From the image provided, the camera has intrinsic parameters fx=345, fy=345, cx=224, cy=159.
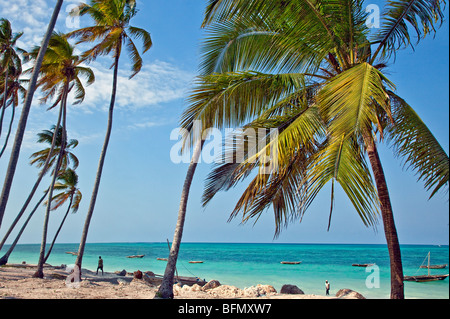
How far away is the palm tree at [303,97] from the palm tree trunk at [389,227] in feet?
0.04

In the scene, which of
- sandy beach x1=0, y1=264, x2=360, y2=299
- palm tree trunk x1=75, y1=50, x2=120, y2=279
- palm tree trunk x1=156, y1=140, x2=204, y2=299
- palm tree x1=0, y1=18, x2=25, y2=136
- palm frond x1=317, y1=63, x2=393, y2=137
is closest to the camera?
palm frond x1=317, y1=63, x2=393, y2=137

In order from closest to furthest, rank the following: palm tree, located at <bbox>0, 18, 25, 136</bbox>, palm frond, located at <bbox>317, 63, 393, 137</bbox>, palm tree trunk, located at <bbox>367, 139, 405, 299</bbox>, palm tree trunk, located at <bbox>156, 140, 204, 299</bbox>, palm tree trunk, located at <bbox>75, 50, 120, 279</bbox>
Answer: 1. palm frond, located at <bbox>317, 63, 393, 137</bbox>
2. palm tree trunk, located at <bbox>367, 139, 405, 299</bbox>
3. palm tree trunk, located at <bbox>156, 140, 204, 299</bbox>
4. palm tree trunk, located at <bbox>75, 50, 120, 279</bbox>
5. palm tree, located at <bbox>0, 18, 25, 136</bbox>

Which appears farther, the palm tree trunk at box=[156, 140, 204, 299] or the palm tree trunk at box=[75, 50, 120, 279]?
the palm tree trunk at box=[75, 50, 120, 279]

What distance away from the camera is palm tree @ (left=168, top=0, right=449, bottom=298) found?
4383 mm

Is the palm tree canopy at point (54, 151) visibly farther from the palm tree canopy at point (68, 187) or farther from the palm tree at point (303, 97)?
the palm tree at point (303, 97)

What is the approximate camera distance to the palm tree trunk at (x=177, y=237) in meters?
7.88

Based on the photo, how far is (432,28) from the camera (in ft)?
16.9

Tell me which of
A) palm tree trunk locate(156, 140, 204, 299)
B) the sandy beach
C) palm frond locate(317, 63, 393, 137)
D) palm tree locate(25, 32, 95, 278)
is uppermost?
palm tree locate(25, 32, 95, 278)

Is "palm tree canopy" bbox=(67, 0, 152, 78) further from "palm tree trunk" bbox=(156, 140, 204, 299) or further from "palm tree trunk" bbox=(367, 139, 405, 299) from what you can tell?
"palm tree trunk" bbox=(367, 139, 405, 299)

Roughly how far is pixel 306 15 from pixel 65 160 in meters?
17.9

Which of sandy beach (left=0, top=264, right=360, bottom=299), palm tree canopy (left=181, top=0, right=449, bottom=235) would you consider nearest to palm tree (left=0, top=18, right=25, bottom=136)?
sandy beach (left=0, top=264, right=360, bottom=299)

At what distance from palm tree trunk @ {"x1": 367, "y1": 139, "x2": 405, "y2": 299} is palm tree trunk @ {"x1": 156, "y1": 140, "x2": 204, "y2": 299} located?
12.5ft
